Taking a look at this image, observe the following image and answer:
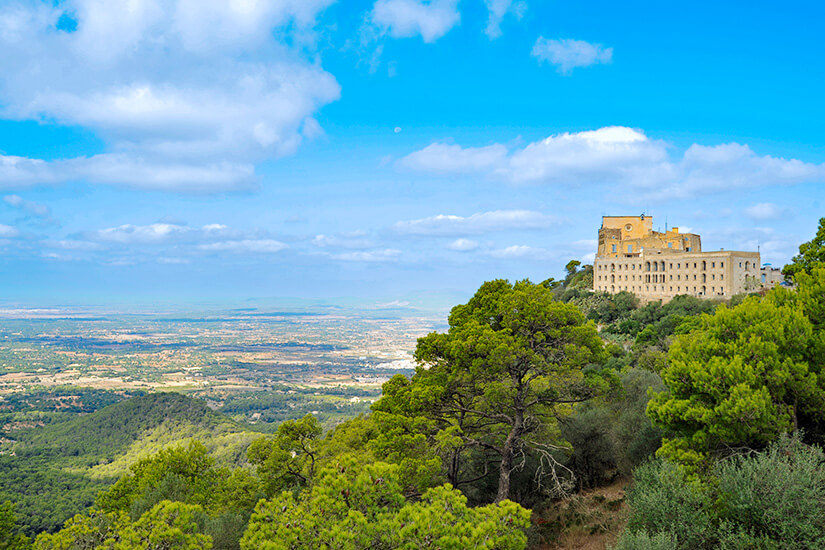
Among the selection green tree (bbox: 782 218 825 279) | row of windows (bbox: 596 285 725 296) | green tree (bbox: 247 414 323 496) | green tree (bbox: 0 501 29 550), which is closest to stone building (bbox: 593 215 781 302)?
row of windows (bbox: 596 285 725 296)

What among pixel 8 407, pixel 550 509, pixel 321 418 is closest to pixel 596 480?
pixel 550 509

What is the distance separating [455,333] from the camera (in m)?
16.0

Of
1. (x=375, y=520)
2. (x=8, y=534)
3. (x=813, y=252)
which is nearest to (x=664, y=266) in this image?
(x=813, y=252)

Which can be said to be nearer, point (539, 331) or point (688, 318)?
point (539, 331)

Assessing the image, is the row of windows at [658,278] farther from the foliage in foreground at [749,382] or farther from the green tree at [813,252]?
the foliage in foreground at [749,382]

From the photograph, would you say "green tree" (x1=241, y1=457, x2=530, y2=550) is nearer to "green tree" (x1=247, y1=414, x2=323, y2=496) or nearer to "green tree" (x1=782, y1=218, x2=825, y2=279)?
"green tree" (x1=247, y1=414, x2=323, y2=496)

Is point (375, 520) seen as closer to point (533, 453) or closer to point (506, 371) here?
point (506, 371)

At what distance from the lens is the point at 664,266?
5475 cm

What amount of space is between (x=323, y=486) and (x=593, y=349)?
949 cm

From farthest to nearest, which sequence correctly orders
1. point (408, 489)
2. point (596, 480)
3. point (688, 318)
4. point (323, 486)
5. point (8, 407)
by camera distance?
point (8, 407)
point (688, 318)
point (596, 480)
point (408, 489)
point (323, 486)

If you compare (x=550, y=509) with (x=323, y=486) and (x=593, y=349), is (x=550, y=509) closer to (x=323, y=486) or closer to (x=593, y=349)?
(x=593, y=349)

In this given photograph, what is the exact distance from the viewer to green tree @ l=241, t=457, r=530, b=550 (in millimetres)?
8047

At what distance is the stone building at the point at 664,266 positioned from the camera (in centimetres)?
5000

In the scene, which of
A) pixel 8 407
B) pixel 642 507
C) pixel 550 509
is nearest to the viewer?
pixel 642 507
